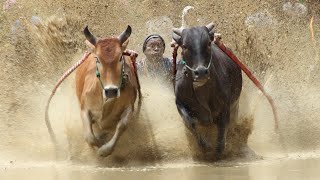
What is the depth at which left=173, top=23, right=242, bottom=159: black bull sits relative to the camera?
8.32m

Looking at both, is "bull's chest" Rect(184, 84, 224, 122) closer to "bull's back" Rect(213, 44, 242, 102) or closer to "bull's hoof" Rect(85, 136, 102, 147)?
"bull's back" Rect(213, 44, 242, 102)

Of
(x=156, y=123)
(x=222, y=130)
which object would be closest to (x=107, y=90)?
(x=156, y=123)

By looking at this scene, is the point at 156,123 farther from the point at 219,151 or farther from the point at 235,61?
the point at 235,61

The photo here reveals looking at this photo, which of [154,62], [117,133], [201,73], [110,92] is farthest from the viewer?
[154,62]

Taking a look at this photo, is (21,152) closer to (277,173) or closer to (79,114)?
(79,114)

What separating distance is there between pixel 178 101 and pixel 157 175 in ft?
4.84

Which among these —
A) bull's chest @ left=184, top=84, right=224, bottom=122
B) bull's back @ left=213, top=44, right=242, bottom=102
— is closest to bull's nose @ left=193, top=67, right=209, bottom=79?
bull's chest @ left=184, top=84, right=224, bottom=122

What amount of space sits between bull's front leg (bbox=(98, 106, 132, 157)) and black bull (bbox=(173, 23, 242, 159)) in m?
0.58

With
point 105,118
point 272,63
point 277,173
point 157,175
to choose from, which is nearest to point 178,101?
point 105,118

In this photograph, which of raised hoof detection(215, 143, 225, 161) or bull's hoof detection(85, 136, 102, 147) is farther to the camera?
raised hoof detection(215, 143, 225, 161)

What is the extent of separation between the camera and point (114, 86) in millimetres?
8047

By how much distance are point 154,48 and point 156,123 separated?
121cm

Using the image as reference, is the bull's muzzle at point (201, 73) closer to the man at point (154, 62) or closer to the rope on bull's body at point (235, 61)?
the rope on bull's body at point (235, 61)

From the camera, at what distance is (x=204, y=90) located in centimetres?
856
